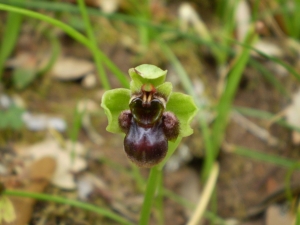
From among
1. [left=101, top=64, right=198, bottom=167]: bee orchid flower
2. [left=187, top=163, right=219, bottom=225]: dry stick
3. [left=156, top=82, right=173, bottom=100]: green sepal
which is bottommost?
[left=101, top=64, right=198, bottom=167]: bee orchid flower

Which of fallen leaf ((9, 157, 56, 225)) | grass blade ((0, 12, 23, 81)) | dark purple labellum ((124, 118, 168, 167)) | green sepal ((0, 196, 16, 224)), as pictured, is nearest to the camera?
dark purple labellum ((124, 118, 168, 167))

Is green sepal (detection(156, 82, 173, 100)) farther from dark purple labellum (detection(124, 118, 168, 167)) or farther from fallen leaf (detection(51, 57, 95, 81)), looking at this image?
fallen leaf (detection(51, 57, 95, 81))

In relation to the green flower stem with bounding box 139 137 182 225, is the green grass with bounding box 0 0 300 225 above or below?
above

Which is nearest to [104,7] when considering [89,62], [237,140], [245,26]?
[89,62]

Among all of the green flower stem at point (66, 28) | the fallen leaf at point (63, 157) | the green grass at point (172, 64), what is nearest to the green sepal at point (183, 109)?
the green grass at point (172, 64)

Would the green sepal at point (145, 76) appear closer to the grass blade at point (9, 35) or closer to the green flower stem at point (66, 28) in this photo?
the green flower stem at point (66, 28)

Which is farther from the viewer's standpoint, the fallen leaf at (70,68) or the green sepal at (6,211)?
the fallen leaf at (70,68)

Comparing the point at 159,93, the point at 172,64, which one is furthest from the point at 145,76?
Result: the point at 172,64

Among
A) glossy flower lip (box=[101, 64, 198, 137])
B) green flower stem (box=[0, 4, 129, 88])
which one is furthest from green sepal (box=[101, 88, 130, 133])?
green flower stem (box=[0, 4, 129, 88])
